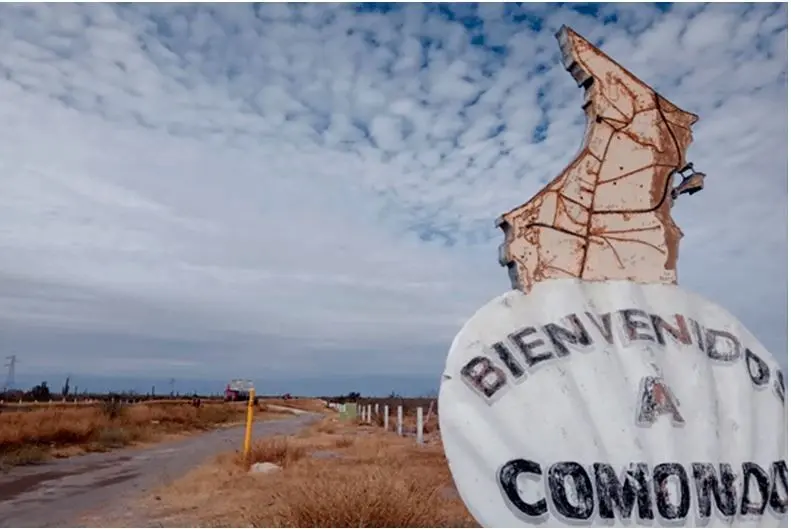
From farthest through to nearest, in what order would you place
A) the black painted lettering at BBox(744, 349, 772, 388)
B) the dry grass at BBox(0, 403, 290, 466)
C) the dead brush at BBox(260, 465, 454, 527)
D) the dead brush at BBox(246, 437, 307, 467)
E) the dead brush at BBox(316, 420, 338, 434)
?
the dead brush at BBox(316, 420, 338, 434)
the dry grass at BBox(0, 403, 290, 466)
the dead brush at BBox(246, 437, 307, 467)
the dead brush at BBox(260, 465, 454, 527)
the black painted lettering at BBox(744, 349, 772, 388)

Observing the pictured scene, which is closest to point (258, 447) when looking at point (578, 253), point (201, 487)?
point (201, 487)

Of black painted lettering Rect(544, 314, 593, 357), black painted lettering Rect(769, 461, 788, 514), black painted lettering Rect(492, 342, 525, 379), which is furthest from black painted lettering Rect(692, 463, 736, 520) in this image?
black painted lettering Rect(492, 342, 525, 379)

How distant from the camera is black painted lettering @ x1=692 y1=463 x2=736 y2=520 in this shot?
324 centimetres

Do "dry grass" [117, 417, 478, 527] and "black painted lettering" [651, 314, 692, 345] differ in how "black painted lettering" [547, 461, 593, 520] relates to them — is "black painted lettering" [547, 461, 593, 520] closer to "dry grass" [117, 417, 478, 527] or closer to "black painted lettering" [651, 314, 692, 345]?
"black painted lettering" [651, 314, 692, 345]

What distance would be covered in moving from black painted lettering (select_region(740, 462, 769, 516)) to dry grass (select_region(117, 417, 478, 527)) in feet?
8.72

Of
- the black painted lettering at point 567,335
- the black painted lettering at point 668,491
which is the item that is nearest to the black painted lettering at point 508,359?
the black painted lettering at point 567,335

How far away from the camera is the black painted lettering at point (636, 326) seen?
3568mm

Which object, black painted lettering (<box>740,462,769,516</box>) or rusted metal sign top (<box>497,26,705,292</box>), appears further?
rusted metal sign top (<box>497,26,705,292</box>)

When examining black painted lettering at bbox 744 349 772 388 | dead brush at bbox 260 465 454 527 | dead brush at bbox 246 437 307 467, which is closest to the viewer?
black painted lettering at bbox 744 349 772 388

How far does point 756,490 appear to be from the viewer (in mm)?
3348

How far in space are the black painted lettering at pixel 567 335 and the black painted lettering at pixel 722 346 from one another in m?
0.69

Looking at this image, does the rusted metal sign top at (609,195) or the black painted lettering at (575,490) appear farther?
the rusted metal sign top at (609,195)

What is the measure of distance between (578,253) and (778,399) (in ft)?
4.09

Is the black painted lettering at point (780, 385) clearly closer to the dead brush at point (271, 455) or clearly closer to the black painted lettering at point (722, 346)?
the black painted lettering at point (722, 346)
